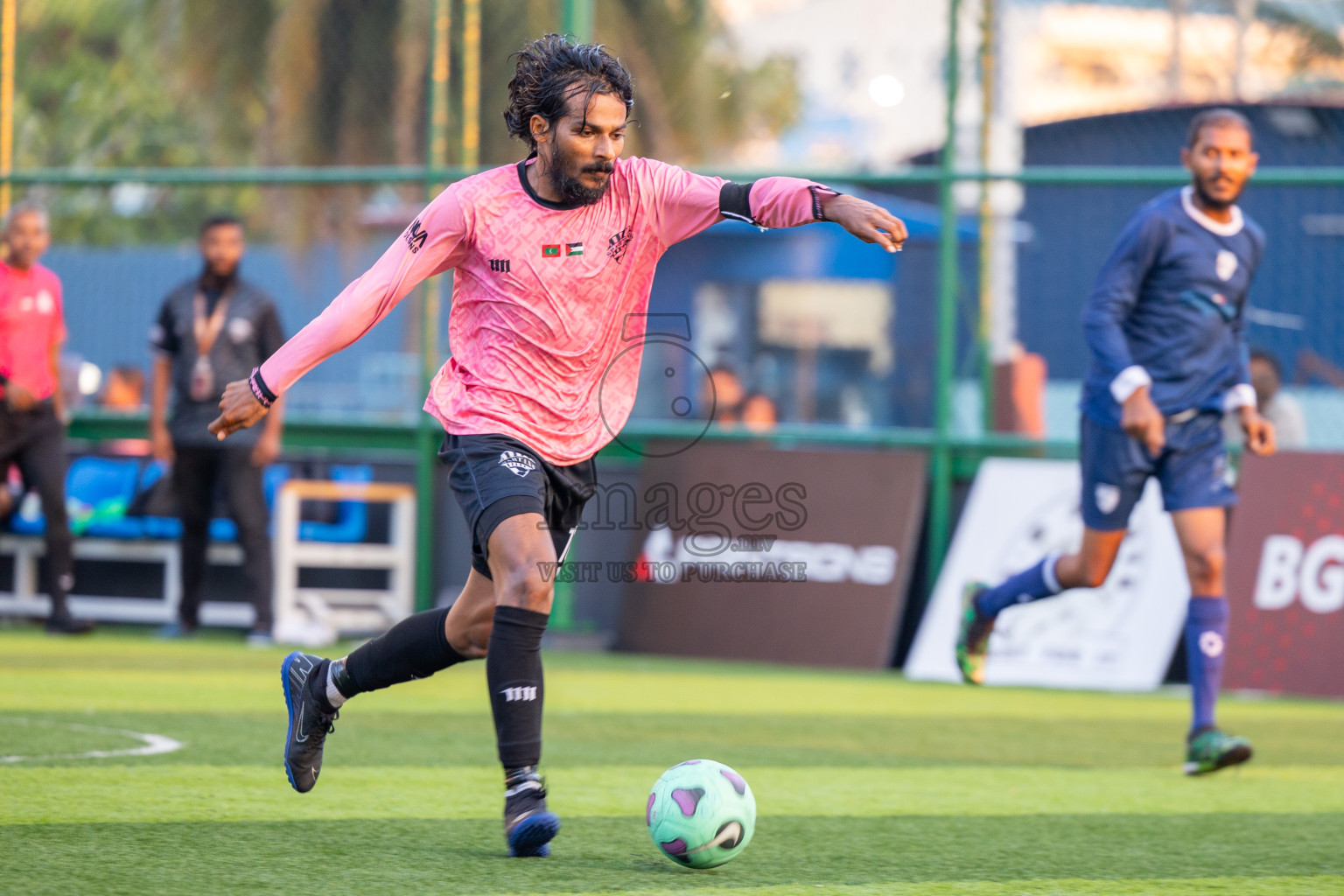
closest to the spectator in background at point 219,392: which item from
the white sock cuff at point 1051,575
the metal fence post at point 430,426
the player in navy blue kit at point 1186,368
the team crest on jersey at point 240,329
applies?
the team crest on jersey at point 240,329

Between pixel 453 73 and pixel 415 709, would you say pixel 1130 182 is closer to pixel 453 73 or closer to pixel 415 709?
pixel 415 709

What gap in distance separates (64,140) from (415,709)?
25.4 ft

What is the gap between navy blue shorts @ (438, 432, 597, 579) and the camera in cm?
432

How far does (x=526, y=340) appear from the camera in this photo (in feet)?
14.8

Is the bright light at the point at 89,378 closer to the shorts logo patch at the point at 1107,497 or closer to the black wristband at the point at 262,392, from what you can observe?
the shorts logo patch at the point at 1107,497

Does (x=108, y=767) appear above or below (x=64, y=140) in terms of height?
below

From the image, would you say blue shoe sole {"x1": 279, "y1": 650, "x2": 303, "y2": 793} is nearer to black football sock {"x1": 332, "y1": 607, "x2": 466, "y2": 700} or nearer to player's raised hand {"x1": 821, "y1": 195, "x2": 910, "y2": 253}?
black football sock {"x1": 332, "y1": 607, "x2": 466, "y2": 700}

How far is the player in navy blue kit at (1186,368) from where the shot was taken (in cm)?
620

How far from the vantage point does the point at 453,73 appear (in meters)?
18.4

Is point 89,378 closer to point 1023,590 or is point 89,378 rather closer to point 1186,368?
point 1023,590

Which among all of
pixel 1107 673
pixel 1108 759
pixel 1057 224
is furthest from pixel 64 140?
pixel 1108 759

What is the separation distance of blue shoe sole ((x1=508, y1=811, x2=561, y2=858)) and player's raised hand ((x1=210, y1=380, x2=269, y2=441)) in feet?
3.87

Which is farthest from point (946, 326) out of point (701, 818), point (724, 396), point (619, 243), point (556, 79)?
point (701, 818)

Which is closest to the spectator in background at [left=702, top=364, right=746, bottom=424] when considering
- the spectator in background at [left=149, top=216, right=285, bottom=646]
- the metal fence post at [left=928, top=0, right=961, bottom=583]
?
the metal fence post at [left=928, top=0, right=961, bottom=583]
